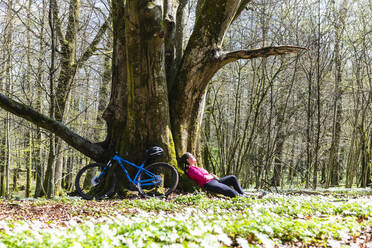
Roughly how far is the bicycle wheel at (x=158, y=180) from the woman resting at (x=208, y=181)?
345mm

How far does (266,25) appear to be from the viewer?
12523mm

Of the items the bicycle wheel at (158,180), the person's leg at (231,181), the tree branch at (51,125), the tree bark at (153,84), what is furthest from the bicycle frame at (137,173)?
the person's leg at (231,181)

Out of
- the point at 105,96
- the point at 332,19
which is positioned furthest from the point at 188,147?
the point at 332,19

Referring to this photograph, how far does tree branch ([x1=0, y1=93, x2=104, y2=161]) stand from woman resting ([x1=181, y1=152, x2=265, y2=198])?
2.16 m

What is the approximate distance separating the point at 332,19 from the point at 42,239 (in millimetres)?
14449

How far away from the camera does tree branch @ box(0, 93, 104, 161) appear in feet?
22.9

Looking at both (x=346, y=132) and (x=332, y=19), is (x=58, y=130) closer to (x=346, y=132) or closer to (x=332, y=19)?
(x=332, y=19)

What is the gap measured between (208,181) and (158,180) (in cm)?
111

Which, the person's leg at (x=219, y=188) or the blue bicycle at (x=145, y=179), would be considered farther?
the blue bicycle at (x=145, y=179)

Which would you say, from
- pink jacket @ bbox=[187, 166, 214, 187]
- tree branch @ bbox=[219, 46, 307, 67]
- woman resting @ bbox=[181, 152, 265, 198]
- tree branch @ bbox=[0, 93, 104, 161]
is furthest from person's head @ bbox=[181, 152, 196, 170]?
tree branch @ bbox=[219, 46, 307, 67]

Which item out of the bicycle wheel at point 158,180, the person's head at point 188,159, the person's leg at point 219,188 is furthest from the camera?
the person's head at point 188,159

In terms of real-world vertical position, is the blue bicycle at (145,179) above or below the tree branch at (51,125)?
below

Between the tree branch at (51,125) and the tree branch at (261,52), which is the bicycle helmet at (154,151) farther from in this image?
the tree branch at (261,52)

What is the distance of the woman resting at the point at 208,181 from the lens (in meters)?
6.64
